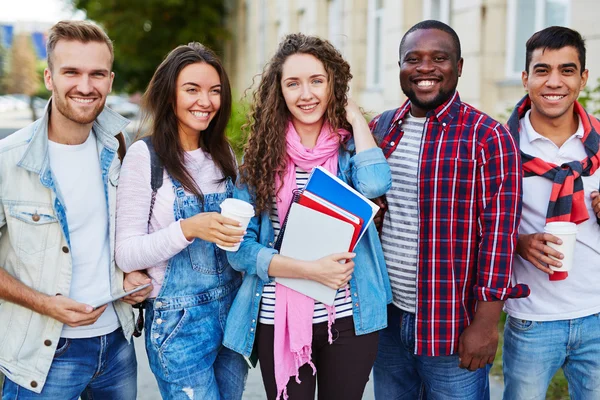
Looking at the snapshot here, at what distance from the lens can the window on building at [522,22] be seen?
248 inches

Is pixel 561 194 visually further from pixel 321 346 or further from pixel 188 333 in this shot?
pixel 188 333

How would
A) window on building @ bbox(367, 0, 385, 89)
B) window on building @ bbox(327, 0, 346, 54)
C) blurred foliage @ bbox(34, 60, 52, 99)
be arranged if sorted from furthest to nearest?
window on building @ bbox(327, 0, 346, 54)
window on building @ bbox(367, 0, 385, 89)
blurred foliage @ bbox(34, 60, 52, 99)

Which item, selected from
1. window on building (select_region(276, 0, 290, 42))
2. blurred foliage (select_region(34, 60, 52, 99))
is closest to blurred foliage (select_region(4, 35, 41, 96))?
blurred foliage (select_region(34, 60, 52, 99))

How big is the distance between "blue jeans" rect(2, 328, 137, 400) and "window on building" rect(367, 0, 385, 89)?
8.44 meters

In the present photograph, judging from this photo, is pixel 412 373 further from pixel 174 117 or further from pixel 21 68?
pixel 21 68

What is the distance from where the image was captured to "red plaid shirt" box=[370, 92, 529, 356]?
2.44 m

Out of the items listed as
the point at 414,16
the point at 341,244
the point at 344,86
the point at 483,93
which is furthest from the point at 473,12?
the point at 341,244

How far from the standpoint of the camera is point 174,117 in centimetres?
277

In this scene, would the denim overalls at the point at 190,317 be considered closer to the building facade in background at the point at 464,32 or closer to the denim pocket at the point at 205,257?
the denim pocket at the point at 205,257

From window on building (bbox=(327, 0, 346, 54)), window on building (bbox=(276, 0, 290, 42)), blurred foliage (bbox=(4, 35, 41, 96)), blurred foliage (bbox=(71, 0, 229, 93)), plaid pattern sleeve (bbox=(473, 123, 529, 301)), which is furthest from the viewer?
blurred foliage (bbox=(4, 35, 41, 96))

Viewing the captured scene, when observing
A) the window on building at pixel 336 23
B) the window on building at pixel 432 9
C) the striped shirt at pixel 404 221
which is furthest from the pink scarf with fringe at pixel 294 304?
the window on building at pixel 336 23

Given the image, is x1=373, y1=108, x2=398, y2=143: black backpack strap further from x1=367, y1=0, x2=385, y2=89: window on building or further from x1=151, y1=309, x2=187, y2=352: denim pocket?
x1=367, y1=0, x2=385, y2=89: window on building

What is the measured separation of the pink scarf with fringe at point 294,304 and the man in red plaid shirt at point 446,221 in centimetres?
28

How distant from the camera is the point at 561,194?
2.54m
